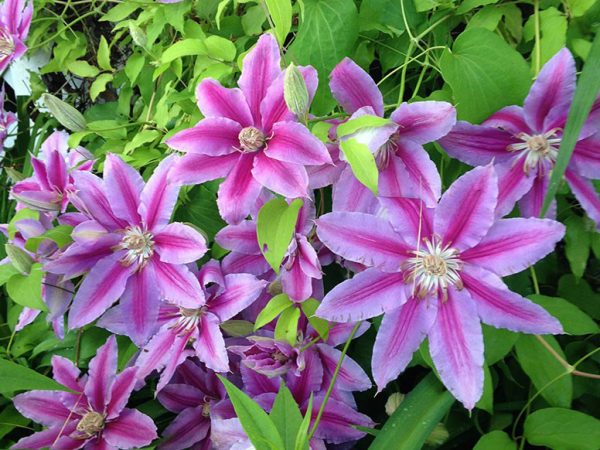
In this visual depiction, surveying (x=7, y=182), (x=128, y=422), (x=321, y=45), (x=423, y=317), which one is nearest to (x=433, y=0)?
(x=321, y=45)

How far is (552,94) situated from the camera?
505mm

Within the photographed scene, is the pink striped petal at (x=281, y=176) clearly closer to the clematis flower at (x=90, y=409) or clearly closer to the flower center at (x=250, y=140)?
the flower center at (x=250, y=140)

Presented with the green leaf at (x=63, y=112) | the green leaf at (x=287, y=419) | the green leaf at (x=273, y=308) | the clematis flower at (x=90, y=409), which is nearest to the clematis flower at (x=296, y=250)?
the green leaf at (x=273, y=308)

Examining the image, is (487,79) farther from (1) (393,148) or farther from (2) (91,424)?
(2) (91,424)

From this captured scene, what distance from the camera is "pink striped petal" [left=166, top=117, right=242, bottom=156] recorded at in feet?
1.87

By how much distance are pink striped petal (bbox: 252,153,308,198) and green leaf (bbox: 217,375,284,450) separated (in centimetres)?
18

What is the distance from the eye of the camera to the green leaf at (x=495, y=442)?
0.56 metres

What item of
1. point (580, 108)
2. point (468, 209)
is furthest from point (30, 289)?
point (580, 108)

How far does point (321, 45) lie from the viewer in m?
0.60

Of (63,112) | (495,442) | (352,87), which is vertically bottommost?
(495,442)

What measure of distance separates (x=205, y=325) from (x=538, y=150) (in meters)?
0.41

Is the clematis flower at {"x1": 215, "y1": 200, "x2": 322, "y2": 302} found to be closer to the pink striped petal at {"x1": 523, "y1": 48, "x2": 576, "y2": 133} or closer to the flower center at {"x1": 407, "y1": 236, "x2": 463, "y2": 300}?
the flower center at {"x1": 407, "y1": 236, "x2": 463, "y2": 300}

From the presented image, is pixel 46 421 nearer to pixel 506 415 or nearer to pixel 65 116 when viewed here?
pixel 65 116

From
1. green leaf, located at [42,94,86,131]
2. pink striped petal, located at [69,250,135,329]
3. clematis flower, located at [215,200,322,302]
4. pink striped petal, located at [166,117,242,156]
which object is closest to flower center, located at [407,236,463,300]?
clematis flower, located at [215,200,322,302]
